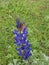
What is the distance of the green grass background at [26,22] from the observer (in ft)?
10.8

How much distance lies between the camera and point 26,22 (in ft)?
12.5

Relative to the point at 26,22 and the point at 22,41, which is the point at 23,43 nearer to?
the point at 22,41

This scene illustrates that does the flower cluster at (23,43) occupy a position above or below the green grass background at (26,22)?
above

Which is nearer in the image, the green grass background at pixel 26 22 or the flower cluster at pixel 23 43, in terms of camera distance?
the flower cluster at pixel 23 43

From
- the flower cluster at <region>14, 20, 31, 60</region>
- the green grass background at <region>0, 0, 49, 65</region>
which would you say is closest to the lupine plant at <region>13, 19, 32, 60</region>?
the flower cluster at <region>14, 20, 31, 60</region>

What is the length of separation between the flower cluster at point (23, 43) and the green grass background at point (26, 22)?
0.35m

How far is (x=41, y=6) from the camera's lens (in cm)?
414

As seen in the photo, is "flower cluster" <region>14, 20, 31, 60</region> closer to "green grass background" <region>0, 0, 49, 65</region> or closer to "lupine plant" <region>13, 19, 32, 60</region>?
"lupine plant" <region>13, 19, 32, 60</region>

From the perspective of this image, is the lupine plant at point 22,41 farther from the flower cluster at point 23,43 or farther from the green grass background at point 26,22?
the green grass background at point 26,22

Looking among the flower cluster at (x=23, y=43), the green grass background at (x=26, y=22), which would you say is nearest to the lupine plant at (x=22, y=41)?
the flower cluster at (x=23, y=43)

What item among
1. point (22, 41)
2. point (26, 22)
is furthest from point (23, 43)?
point (26, 22)

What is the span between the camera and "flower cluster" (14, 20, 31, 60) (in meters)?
2.59

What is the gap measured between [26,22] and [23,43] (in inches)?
47.0

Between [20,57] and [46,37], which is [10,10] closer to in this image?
[46,37]
